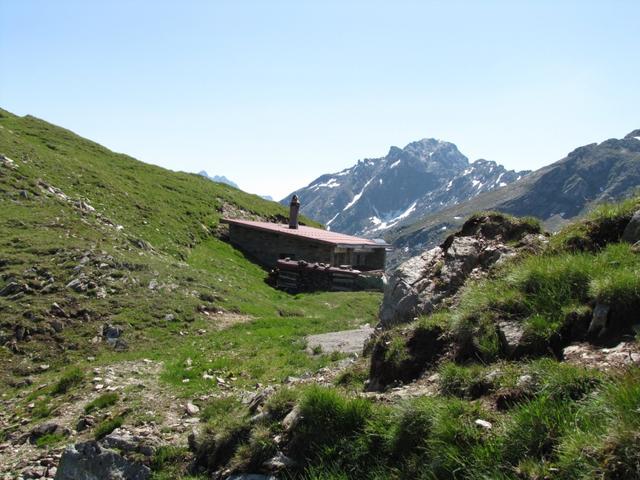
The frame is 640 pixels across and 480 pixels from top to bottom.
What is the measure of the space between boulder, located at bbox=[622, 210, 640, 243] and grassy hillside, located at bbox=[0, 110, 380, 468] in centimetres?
823

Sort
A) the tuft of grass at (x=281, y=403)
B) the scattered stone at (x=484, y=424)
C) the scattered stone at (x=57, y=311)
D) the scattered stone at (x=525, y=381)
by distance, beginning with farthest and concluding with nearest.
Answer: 1. the scattered stone at (x=57, y=311)
2. the tuft of grass at (x=281, y=403)
3. the scattered stone at (x=525, y=381)
4. the scattered stone at (x=484, y=424)

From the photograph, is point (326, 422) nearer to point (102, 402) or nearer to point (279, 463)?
point (279, 463)

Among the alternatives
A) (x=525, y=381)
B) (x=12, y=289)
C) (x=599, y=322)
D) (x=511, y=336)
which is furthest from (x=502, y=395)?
(x=12, y=289)

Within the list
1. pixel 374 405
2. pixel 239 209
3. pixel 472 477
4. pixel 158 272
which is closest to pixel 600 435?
pixel 472 477

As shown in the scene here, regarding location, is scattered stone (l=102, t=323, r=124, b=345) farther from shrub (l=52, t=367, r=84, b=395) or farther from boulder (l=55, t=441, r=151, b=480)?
boulder (l=55, t=441, r=151, b=480)

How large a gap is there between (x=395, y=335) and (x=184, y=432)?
4.57m

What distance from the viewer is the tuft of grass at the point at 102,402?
12047 mm

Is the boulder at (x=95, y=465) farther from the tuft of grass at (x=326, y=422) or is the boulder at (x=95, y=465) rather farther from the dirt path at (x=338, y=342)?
the dirt path at (x=338, y=342)

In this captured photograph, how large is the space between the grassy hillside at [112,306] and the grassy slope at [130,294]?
63 mm

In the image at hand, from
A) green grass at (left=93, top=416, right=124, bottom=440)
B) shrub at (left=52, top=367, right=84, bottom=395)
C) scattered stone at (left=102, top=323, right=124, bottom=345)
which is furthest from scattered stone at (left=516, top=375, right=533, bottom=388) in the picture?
scattered stone at (left=102, top=323, right=124, bottom=345)

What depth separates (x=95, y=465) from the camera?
9.24 metres

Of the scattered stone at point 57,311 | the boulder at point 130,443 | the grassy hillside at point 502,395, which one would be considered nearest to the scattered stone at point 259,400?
the grassy hillside at point 502,395

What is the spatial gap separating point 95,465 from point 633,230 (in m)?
10.2

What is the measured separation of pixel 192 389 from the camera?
1276 centimetres
